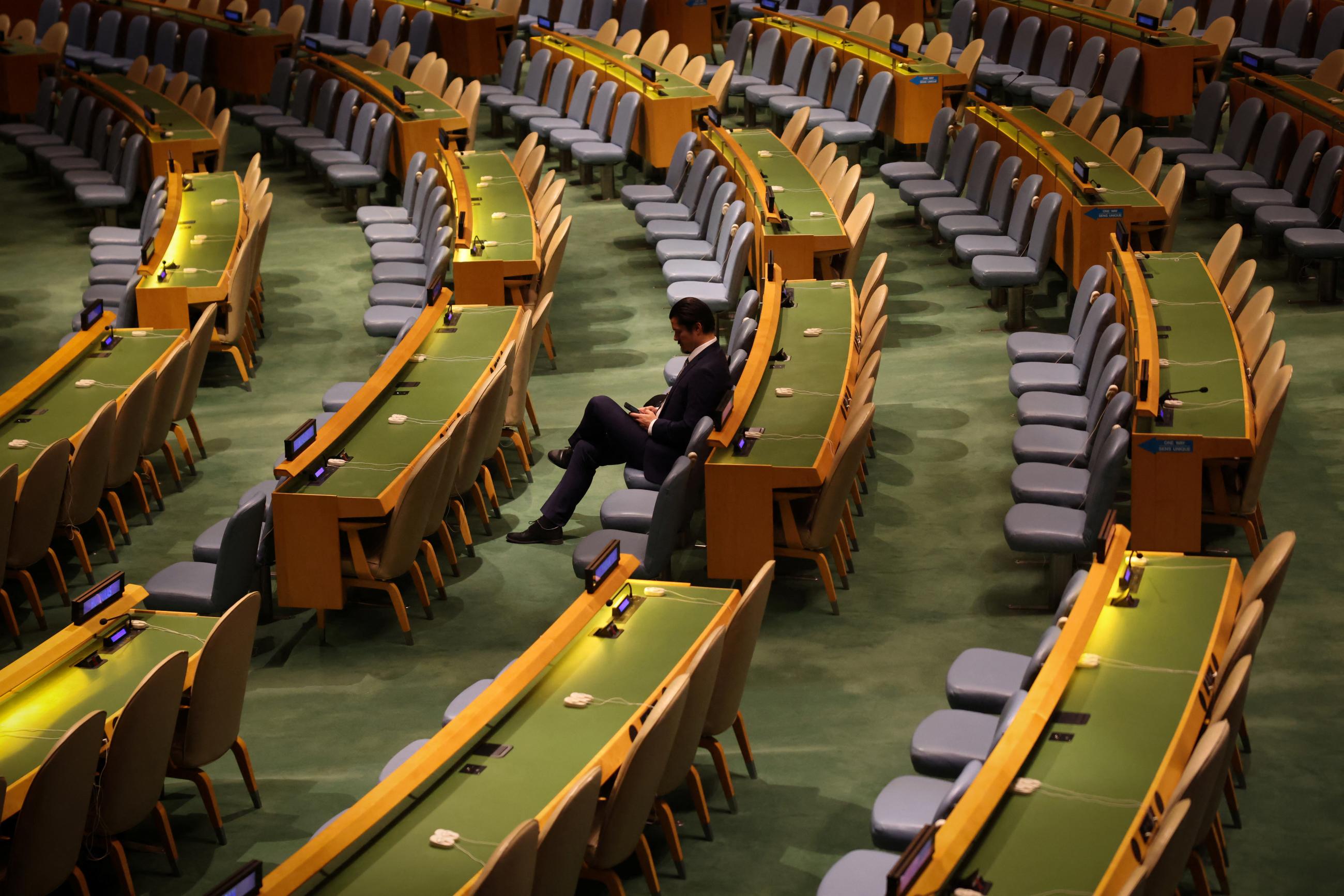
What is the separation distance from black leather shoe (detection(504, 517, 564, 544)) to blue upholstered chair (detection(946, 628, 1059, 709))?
7.74 feet

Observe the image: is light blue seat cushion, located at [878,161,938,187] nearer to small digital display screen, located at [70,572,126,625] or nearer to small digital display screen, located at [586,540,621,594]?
small digital display screen, located at [586,540,621,594]

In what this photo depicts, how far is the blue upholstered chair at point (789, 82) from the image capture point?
12.8m

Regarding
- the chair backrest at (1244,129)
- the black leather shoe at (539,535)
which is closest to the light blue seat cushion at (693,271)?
the black leather shoe at (539,535)

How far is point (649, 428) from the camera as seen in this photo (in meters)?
7.08

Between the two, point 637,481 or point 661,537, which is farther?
point 637,481

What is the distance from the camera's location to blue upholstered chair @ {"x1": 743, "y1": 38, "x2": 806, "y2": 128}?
12836mm

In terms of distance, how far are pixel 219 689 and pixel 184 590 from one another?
1215 mm

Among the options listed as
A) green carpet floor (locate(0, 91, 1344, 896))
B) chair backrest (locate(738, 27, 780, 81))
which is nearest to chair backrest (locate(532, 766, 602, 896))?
green carpet floor (locate(0, 91, 1344, 896))

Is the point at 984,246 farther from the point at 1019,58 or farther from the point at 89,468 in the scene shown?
the point at 89,468

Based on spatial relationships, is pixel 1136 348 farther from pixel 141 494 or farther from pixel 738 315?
pixel 141 494

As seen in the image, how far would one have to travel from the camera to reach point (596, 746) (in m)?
4.59

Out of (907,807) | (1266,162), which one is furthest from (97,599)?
(1266,162)

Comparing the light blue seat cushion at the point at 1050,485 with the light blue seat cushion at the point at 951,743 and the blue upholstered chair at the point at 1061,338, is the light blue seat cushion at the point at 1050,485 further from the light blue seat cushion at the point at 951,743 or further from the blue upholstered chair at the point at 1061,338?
the light blue seat cushion at the point at 951,743

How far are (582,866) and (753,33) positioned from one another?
458 inches
